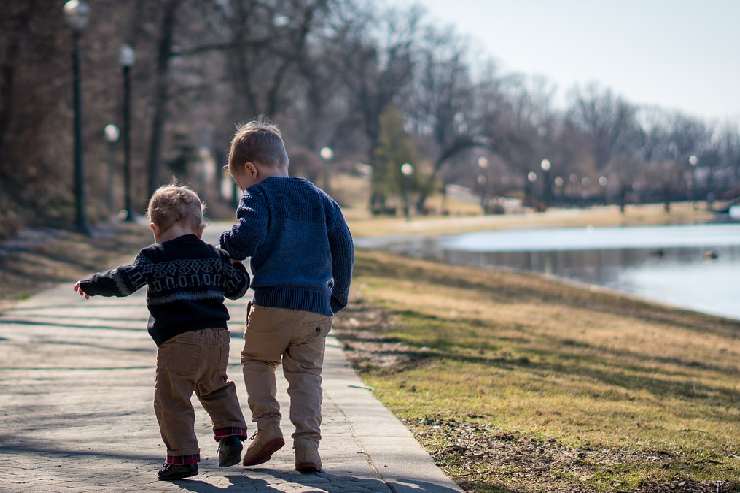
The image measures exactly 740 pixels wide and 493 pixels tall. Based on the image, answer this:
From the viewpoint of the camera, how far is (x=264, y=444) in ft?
16.2

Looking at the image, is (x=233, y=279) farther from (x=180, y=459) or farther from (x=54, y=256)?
(x=54, y=256)

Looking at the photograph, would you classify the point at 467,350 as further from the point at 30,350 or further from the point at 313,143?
the point at 313,143

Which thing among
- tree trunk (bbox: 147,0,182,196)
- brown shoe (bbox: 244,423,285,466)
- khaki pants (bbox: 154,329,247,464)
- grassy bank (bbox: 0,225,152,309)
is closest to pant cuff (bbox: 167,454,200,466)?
khaki pants (bbox: 154,329,247,464)

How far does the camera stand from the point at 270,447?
4.94 meters

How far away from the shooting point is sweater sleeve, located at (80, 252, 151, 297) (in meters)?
4.88

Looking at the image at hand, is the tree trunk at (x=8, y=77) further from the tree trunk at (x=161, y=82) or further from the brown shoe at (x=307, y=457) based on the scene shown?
the brown shoe at (x=307, y=457)

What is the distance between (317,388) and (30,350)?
4675mm

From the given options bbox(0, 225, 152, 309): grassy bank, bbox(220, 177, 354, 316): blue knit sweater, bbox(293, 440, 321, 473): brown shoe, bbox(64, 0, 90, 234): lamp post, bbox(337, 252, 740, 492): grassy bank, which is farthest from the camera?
bbox(64, 0, 90, 234): lamp post

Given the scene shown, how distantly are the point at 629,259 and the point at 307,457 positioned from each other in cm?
2854

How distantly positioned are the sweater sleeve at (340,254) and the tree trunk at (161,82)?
32148 mm

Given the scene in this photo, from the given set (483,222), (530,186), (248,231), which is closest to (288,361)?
(248,231)

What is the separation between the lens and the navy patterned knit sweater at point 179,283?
16.1ft

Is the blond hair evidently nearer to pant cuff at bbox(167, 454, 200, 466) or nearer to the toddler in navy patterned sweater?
the toddler in navy patterned sweater

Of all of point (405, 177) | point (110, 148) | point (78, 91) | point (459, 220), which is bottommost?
point (459, 220)
